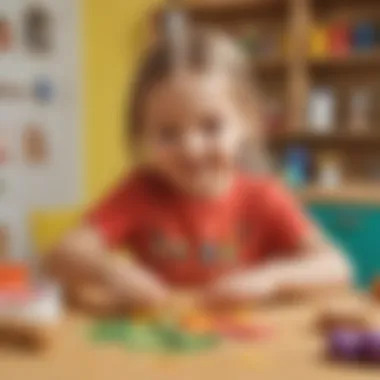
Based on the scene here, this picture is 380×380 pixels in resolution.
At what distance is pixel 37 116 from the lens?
6.22 feet

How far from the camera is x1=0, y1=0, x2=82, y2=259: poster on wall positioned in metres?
1.88

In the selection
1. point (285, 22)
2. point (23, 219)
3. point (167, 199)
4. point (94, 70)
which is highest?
point (285, 22)

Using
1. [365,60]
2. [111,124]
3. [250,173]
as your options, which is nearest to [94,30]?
[111,124]

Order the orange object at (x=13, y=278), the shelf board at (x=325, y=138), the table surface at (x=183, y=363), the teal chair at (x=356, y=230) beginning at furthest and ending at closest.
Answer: the shelf board at (x=325, y=138)
the teal chair at (x=356, y=230)
the orange object at (x=13, y=278)
the table surface at (x=183, y=363)

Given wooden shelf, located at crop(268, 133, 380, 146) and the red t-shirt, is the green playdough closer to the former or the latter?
the red t-shirt

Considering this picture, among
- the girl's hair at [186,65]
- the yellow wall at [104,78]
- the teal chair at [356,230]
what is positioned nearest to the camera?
the girl's hair at [186,65]

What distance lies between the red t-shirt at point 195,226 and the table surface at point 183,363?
185 millimetres

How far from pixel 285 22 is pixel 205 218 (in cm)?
142

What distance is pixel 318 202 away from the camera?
1.68 m

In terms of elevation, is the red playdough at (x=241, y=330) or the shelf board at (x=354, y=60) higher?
the shelf board at (x=354, y=60)

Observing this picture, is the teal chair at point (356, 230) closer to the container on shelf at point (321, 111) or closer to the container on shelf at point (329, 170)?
the container on shelf at point (329, 170)

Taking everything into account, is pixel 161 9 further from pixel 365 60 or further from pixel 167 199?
pixel 167 199

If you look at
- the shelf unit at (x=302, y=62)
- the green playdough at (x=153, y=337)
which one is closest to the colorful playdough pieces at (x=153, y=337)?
the green playdough at (x=153, y=337)

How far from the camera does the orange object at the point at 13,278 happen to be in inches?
20.2
